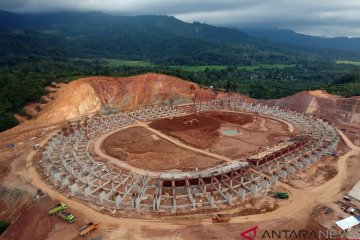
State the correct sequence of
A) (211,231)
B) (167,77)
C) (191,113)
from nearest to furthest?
(211,231) < (191,113) < (167,77)

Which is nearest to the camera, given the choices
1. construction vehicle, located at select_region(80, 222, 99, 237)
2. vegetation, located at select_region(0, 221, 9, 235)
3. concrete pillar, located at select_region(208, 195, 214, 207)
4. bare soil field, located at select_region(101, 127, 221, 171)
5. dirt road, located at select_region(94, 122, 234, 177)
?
construction vehicle, located at select_region(80, 222, 99, 237)

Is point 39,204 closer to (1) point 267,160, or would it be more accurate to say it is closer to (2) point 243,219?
(2) point 243,219

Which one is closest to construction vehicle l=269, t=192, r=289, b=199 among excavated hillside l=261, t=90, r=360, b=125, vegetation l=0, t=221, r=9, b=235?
vegetation l=0, t=221, r=9, b=235

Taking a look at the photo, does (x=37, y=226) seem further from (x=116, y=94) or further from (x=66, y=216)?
(x=116, y=94)

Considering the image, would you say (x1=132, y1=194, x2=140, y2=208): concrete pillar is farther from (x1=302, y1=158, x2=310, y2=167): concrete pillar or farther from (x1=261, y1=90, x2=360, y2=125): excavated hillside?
(x1=261, y1=90, x2=360, y2=125): excavated hillside

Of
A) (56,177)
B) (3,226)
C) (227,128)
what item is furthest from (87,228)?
(227,128)

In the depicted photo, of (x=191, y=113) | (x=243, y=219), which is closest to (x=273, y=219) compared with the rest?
(x=243, y=219)
